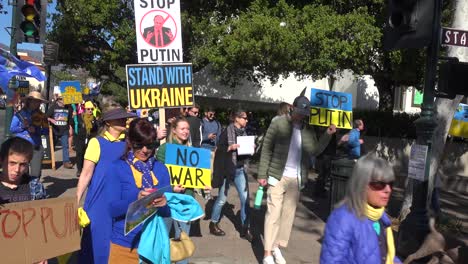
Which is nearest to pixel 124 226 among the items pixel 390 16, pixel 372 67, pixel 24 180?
pixel 24 180

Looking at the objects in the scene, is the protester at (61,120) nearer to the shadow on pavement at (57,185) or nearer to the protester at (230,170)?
the shadow on pavement at (57,185)

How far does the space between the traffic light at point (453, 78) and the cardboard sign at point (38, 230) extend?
4.80 meters

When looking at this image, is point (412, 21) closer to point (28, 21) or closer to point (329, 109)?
point (329, 109)

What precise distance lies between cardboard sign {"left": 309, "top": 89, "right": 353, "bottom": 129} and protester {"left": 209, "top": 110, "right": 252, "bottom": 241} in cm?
105

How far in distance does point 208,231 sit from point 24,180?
14.8ft

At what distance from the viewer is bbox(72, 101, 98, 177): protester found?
1194 centimetres

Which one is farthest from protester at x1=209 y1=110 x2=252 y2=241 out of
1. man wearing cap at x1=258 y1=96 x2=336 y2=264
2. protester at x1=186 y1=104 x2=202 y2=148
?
protester at x1=186 y1=104 x2=202 y2=148

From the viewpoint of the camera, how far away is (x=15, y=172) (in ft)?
10.8

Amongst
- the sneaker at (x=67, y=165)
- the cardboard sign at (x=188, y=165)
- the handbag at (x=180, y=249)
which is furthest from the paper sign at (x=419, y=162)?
the sneaker at (x=67, y=165)

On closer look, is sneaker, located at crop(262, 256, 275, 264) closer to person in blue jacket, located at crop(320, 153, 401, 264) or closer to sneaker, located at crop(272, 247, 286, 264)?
sneaker, located at crop(272, 247, 286, 264)

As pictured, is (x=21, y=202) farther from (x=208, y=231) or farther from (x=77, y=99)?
(x=77, y=99)

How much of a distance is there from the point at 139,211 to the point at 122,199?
8.5 inches

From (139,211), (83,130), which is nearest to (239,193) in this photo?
(139,211)

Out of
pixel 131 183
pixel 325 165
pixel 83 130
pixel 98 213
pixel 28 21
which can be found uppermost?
pixel 28 21
